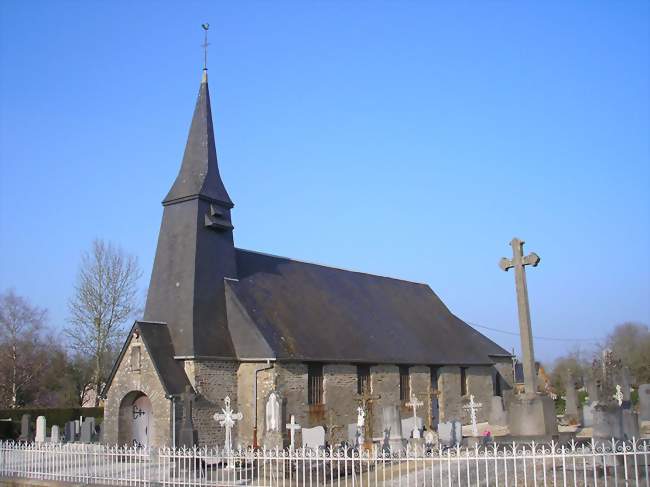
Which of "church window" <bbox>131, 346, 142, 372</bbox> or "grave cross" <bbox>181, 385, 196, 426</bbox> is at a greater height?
"church window" <bbox>131, 346, 142, 372</bbox>

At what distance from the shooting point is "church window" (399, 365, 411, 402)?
1068 inches

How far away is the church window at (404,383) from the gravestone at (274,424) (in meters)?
12.4

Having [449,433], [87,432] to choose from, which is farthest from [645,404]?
[87,432]

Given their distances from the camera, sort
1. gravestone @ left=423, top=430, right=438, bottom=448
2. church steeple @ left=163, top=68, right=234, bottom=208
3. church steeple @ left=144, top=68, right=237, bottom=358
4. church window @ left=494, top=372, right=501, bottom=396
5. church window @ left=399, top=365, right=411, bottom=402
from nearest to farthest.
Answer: gravestone @ left=423, top=430, right=438, bottom=448 < church steeple @ left=144, top=68, right=237, bottom=358 < church steeple @ left=163, top=68, right=234, bottom=208 < church window @ left=399, top=365, right=411, bottom=402 < church window @ left=494, top=372, right=501, bottom=396

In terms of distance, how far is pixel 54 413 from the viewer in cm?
3009

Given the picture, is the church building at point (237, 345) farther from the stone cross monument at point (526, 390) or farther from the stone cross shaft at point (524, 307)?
the stone cross shaft at point (524, 307)

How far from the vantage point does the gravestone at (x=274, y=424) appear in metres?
14.4

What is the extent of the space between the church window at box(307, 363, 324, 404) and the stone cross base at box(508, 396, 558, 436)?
10419 millimetres

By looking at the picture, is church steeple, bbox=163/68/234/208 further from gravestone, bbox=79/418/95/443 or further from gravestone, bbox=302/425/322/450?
gravestone, bbox=302/425/322/450

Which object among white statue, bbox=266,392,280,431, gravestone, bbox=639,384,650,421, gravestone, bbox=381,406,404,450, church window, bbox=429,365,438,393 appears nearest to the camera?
white statue, bbox=266,392,280,431

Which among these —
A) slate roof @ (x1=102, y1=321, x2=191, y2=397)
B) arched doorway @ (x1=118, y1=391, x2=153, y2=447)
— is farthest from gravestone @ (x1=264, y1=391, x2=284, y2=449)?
arched doorway @ (x1=118, y1=391, x2=153, y2=447)

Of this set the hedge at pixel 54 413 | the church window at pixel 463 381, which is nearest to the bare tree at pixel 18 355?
the hedge at pixel 54 413

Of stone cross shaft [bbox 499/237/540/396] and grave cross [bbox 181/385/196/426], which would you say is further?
grave cross [bbox 181/385/196/426]

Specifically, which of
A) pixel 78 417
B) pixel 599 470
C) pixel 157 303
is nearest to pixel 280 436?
pixel 599 470
